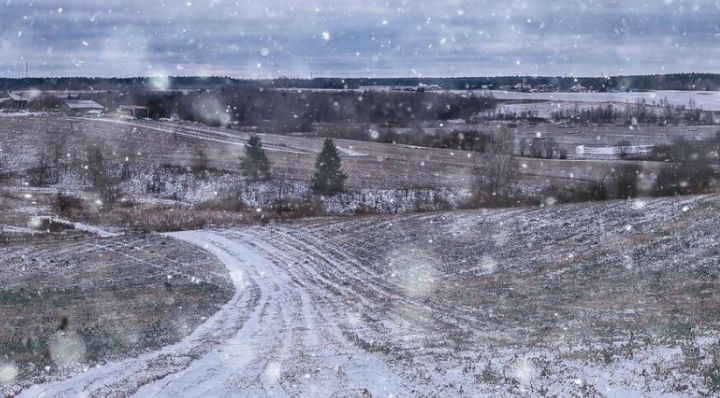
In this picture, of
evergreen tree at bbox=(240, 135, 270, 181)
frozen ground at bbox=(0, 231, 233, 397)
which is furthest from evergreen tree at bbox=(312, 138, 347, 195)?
frozen ground at bbox=(0, 231, 233, 397)

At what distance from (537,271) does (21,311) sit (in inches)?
748

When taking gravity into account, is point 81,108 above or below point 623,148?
above

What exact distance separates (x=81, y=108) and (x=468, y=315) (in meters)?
132

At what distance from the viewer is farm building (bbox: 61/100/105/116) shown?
13012 cm

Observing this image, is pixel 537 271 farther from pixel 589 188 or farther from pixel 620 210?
pixel 589 188

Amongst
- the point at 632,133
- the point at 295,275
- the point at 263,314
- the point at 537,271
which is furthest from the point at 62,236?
the point at 632,133

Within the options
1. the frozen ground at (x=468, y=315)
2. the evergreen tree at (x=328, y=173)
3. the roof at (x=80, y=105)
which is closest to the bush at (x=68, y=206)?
the frozen ground at (x=468, y=315)

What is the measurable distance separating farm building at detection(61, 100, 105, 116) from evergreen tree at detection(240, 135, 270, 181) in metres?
70.2

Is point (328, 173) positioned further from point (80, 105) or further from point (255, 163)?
point (80, 105)

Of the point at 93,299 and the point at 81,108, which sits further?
the point at 81,108

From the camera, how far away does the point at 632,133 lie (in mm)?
118500

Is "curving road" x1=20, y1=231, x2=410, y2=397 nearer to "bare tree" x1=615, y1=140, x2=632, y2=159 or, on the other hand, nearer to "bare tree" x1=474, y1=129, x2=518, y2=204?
"bare tree" x1=474, y1=129, x2=518, y2=204

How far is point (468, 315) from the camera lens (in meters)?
20.7

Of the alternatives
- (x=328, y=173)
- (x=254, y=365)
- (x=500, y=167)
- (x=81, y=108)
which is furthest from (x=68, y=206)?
(x=81, y=108)
